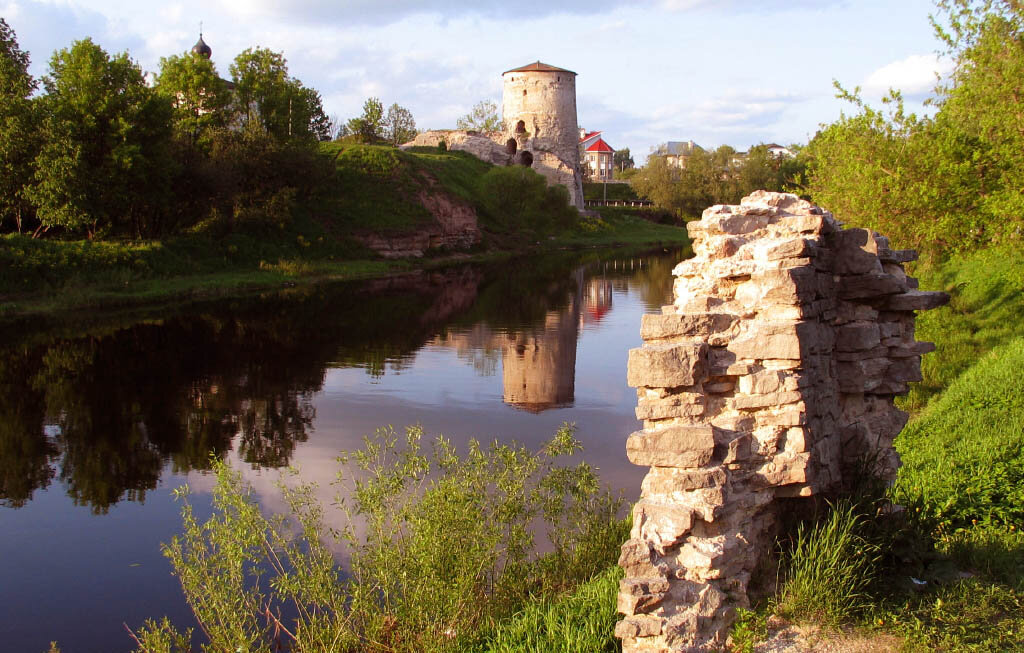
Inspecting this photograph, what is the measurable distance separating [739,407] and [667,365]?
532 millimetres

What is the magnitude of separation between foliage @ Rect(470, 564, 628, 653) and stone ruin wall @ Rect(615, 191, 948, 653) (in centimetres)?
46

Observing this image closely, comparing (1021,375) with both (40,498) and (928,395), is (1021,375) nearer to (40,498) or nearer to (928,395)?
(928,395)

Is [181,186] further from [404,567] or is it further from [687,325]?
[687,325]

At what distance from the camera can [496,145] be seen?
171 ft

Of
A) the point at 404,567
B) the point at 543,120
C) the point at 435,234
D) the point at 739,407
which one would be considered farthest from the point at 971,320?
the point at 543,120

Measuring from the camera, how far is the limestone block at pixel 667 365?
4.73 meters

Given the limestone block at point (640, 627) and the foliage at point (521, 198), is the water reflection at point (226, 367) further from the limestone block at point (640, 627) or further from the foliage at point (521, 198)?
the foliage at point (521, 198)

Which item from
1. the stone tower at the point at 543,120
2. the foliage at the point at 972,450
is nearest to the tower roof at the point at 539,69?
the stone tower at the point at 543,120

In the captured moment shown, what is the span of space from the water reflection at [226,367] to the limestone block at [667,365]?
619 cm

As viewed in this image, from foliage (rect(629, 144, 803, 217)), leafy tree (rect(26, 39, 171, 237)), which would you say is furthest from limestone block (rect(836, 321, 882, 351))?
foliage (rect(629, 144, 803, 217))

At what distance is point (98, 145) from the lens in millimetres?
23750

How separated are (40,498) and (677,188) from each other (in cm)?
5969

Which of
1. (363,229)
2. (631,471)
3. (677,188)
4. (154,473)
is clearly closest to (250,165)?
(363,229)

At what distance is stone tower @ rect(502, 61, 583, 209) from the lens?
51219mm
